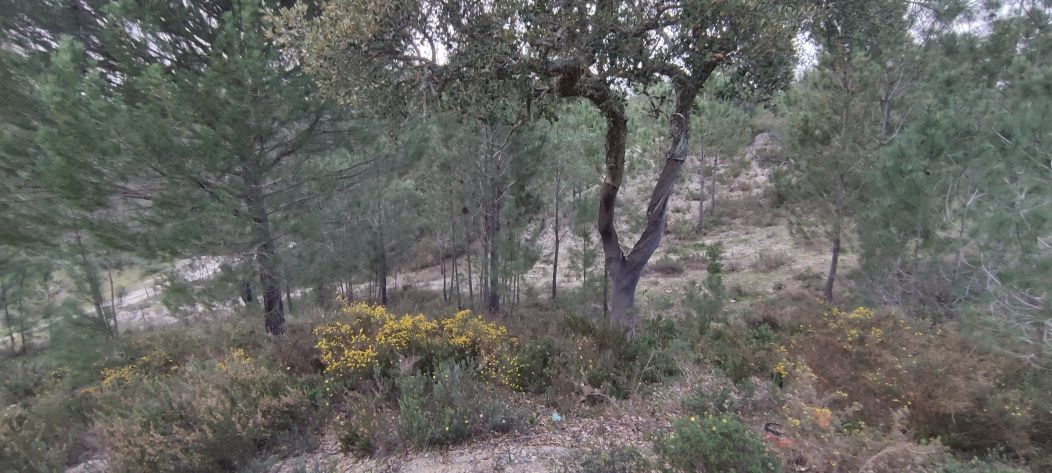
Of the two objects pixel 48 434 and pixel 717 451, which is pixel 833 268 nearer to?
pixel 717 451

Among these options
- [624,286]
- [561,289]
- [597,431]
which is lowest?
[561,289]

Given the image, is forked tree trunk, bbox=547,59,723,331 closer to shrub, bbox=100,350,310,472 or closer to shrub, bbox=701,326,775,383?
shrub, bbox=701,326,775,383

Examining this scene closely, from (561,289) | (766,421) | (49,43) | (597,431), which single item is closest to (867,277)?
(766,421)

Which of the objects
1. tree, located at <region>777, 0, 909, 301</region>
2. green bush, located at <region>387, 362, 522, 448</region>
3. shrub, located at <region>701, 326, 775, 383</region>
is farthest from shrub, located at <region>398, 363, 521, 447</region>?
tree, located at <region>777, 0, 909, 301</region>

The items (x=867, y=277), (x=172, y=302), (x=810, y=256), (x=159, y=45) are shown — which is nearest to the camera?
(x=159, y=45)

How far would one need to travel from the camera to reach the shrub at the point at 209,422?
12.9 feet

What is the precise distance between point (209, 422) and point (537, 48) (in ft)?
15.1

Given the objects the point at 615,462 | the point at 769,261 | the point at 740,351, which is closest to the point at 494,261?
the point at 740,351

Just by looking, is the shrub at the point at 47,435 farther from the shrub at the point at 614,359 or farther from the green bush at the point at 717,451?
the green bush at the point at 717,451

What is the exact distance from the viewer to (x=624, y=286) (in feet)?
21.7

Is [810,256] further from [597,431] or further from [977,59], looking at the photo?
[597,431]

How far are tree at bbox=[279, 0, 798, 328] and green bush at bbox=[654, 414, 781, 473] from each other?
3480 millimetres

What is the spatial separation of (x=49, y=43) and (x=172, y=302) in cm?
409

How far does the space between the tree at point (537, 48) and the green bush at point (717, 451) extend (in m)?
Answer: 3.48
